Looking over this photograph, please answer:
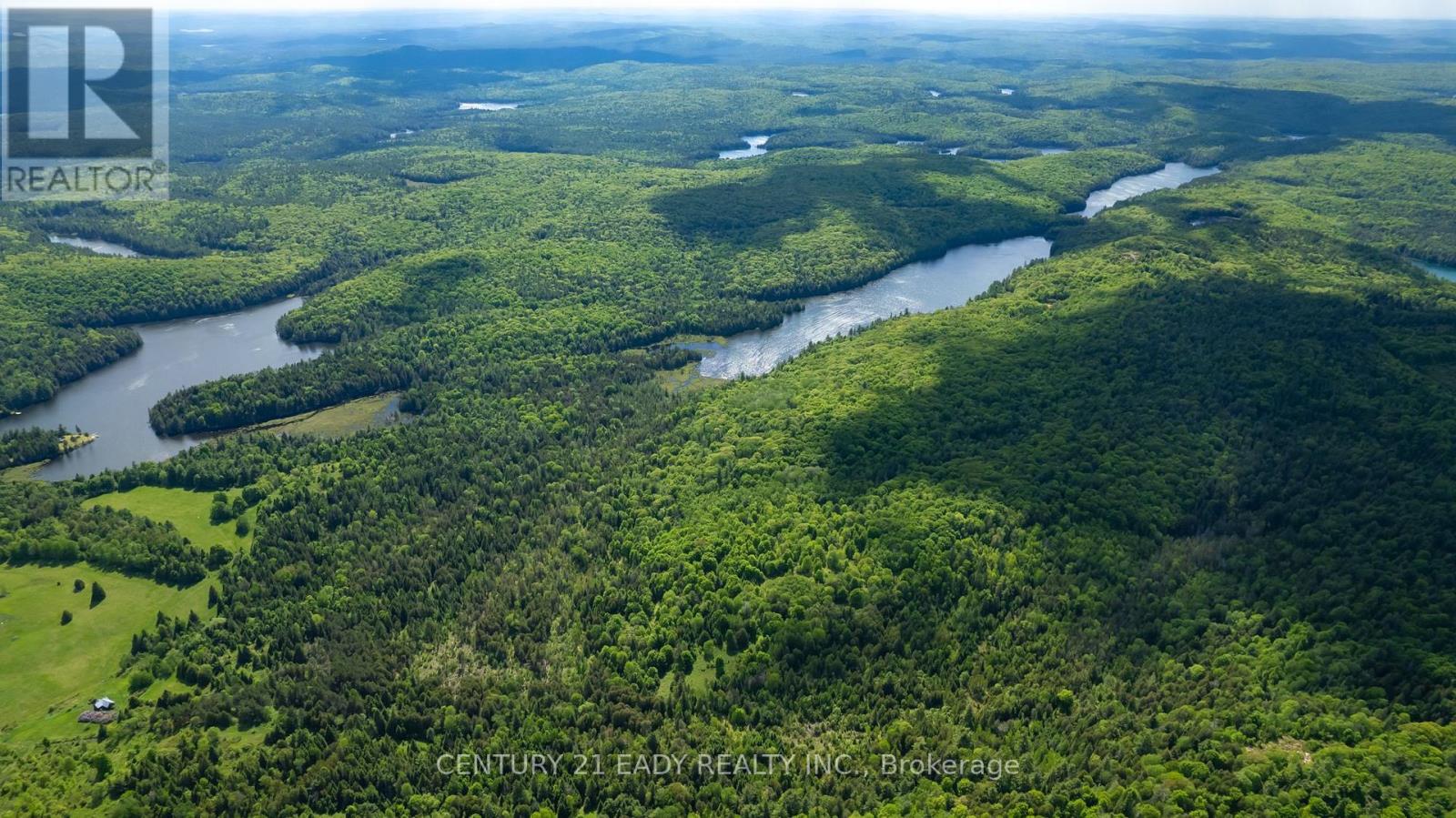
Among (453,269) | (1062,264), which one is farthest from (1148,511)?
(453,269)

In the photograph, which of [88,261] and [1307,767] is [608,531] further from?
[88,261]

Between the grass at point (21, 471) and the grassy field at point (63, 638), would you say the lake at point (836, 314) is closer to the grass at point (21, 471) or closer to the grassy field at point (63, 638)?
the grassy field at point (63, 638)

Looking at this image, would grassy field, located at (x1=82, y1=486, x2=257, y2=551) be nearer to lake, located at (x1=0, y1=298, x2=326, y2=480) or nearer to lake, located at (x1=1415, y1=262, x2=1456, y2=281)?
lake, located at (x1=0, y1=298, x2=326, y2=480)

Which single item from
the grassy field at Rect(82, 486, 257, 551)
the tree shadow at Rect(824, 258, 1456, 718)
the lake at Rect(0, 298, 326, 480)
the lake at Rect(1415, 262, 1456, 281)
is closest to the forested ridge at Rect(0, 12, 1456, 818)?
the tree shadow at Rect(824, 258, 1456, 718)

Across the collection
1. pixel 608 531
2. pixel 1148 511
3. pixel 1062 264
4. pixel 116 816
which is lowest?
pixel 116 816

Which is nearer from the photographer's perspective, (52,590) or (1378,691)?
(1378,691)

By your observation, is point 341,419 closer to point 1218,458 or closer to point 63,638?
point 63,638

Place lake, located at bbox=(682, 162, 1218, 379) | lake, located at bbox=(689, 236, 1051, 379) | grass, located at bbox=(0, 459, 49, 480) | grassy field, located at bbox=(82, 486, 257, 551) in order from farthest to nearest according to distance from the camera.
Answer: lake, located at bbox=(682, 162, 1218, 379), lake, located at bbox=(689, 236, 1051, 379), grass, located at bbox=(0, 459, 49, 480), grassy field, located at bbox=(82, 486, 257, 551)

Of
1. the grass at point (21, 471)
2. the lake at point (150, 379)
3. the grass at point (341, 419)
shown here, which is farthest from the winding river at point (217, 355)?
the grass at point (341, 419)
